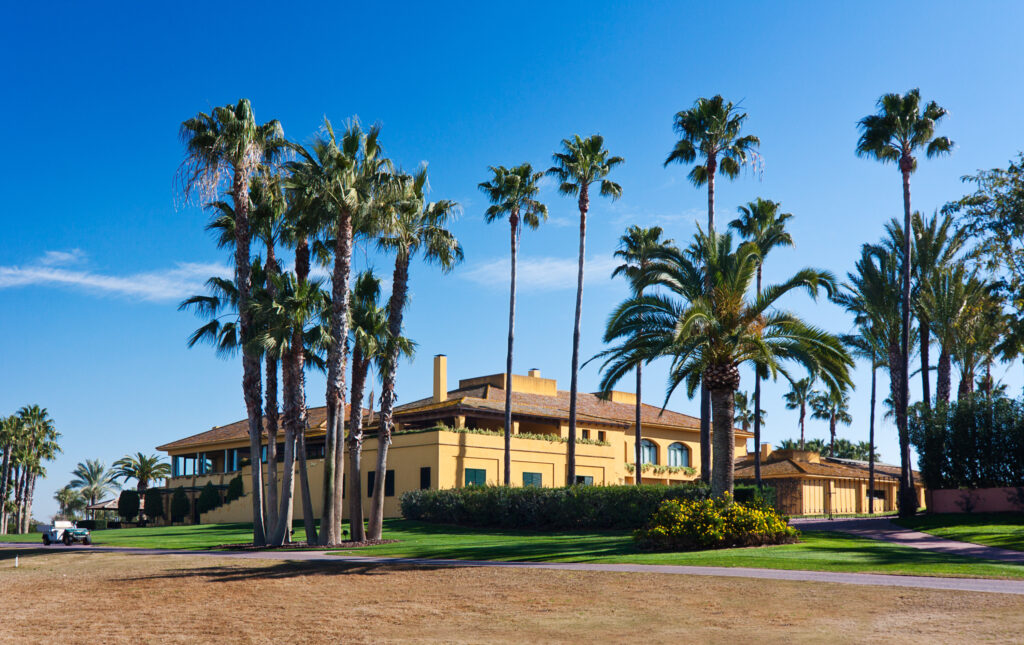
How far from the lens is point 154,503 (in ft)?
197

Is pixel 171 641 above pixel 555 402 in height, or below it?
below

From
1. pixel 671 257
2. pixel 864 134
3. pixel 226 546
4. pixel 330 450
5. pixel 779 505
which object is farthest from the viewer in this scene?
pixel 779 505

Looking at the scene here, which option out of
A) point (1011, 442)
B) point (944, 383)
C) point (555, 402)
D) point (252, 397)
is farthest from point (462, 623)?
point (555, 402)

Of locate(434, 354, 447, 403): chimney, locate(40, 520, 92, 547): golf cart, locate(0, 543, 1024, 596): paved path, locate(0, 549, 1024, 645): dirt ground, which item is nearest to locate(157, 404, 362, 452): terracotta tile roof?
locate(434, 354, 447, 403): chimney

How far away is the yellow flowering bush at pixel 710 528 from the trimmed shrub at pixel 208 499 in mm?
38420

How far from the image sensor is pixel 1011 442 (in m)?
37.2

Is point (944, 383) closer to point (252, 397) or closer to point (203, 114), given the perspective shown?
point (252, 397)

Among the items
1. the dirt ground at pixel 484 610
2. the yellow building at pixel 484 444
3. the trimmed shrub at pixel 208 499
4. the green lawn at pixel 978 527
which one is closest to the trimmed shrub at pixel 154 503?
the yellow building at pixel 484 444

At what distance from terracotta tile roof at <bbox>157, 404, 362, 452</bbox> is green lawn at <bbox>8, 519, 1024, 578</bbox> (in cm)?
2101

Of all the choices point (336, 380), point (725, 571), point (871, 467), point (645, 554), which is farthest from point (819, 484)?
point (725, 571)

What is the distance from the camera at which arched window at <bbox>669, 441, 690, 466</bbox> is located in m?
61.9

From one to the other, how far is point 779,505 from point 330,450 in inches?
1380

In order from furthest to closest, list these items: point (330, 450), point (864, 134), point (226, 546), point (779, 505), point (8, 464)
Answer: point (8, 464) → point (779, 505) → point (864, 134) → point (226, 546) → point (330, 450)

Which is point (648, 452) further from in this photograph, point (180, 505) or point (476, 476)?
point (180, 505)
